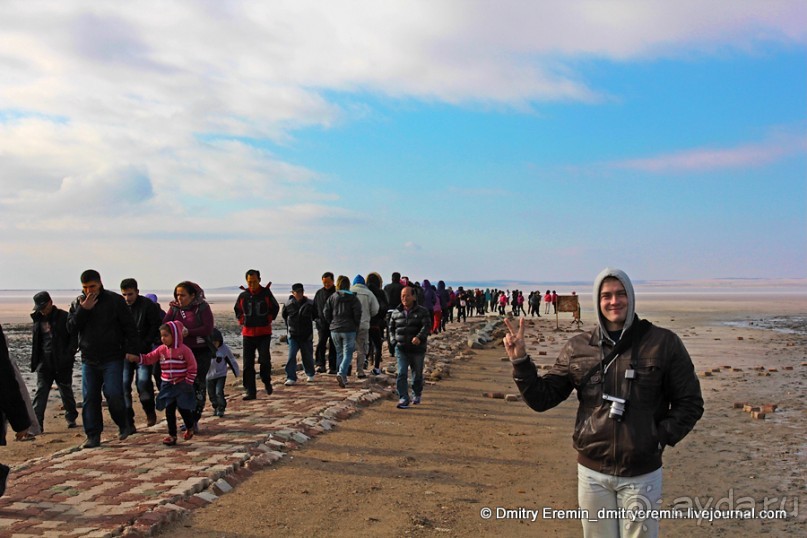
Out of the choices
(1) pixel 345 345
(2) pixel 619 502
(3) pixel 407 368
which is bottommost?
(3) pixel 407 368

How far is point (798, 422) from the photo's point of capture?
10.5 m

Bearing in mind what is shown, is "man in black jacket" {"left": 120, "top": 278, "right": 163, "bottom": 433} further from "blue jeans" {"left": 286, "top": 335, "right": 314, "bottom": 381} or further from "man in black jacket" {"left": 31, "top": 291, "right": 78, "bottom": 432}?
"blue jeans" {"left": 286, "top": 335, "right": 314, "bottom": 381}

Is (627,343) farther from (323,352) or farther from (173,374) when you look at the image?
(323,352)

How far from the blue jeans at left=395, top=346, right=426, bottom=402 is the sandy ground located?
1.25 ft

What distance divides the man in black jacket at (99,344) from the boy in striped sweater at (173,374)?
361 mm

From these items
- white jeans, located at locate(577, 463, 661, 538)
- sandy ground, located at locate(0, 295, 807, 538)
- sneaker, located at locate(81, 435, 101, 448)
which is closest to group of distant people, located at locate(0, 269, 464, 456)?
sneaker, located at locate(81, 435, 101, 448)

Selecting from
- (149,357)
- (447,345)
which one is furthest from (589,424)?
(447,345)

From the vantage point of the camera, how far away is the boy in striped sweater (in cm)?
780

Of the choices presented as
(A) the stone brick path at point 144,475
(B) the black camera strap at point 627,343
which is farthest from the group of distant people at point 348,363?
(A) the stone brick path at point 144,475

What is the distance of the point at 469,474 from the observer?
24.3 ft

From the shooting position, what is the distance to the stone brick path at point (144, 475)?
5387 millimetres

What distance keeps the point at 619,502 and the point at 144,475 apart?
4868mm

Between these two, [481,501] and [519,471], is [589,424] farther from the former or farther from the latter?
[519,471]

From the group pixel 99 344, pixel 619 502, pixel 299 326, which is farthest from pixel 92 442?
pixel 619 502
